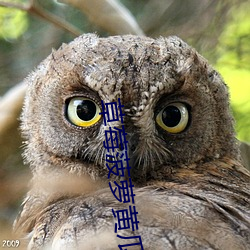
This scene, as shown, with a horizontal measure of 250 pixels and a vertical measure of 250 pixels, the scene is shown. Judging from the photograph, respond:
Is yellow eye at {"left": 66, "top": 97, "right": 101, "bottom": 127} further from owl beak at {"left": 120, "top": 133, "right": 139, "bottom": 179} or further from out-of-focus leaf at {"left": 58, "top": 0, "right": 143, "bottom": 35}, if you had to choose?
out-of-focus leaf at {"left": 58, "top": 0, "right": 143, "bottom": 35}

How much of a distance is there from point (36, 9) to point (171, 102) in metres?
0.89

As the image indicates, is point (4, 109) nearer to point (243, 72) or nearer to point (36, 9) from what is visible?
point (36, 9)

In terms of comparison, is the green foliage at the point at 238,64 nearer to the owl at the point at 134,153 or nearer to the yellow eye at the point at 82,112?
the owl at the point at 134,153

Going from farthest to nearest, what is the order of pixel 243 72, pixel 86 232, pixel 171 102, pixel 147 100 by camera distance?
pixel 243 72 → pixel 171 102 → pixel 147 100 → pixel 86 232

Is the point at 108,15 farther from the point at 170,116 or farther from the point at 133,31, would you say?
the point at 170,116

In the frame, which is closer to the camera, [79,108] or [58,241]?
[58,241]

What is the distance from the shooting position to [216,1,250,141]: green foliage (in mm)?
2768

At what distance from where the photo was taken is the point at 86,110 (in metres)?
1.75

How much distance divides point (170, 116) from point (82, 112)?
0.87ft

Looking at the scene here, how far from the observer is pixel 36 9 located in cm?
241

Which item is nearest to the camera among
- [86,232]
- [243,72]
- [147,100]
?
[86,232]

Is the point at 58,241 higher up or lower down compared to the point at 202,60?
lower down

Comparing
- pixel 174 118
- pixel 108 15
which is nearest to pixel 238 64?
pixel 108 15

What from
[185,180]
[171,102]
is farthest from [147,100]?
[185,180]
